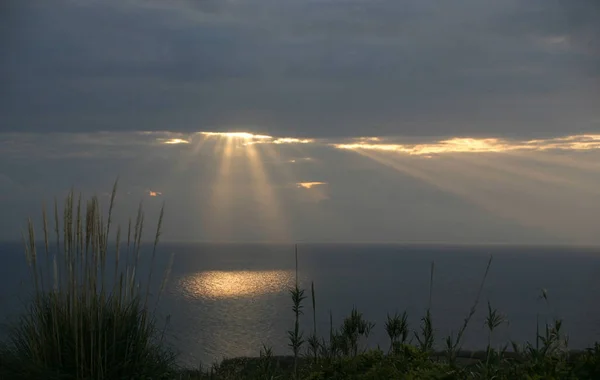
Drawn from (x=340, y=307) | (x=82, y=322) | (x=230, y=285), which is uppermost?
(x=82, y=322)

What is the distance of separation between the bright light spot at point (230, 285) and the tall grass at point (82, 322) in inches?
3467

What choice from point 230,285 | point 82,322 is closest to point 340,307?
point 230,285

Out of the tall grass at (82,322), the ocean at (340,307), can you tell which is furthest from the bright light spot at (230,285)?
the tall grass at (82,322)

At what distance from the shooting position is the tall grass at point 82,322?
6648mm

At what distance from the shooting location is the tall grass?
665 cm

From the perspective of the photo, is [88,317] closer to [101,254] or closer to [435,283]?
[101,254]

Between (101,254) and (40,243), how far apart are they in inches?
47.6

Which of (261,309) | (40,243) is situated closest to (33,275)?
(40,243)

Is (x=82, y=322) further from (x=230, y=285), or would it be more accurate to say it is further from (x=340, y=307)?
(x=230, y=285)

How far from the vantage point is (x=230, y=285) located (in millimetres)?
117438

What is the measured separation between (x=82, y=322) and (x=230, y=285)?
112773mm

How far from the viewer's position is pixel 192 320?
67062 millimetres

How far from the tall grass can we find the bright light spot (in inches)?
3467

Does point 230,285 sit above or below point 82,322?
below
